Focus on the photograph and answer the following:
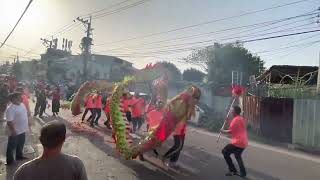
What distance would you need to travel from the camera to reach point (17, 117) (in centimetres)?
935

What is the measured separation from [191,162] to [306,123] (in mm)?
5936

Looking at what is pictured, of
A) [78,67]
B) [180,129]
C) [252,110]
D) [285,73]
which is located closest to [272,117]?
[252,110]

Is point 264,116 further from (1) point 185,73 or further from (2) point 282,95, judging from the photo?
(1) point 185,73

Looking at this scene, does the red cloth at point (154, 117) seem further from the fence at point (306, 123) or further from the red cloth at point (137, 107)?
the fence at point (306, 123)

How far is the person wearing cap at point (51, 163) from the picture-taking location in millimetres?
3494

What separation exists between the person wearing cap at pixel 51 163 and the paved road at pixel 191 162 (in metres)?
5.40

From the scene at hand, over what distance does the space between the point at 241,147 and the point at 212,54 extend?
41.5 meters

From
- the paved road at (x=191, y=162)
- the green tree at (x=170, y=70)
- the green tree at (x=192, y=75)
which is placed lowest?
the paved road at (x=191, y=162)

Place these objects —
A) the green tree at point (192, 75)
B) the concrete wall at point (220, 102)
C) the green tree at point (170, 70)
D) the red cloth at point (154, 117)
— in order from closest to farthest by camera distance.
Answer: the red cloth at point (154, 117) → the green tree at point (170, 70) → the concrete wall at point (220, 102) → the green tree at point (192, 75)

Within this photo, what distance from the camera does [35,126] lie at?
58.0 feet

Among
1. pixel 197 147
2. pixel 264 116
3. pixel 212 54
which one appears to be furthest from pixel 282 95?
pixel 212 54

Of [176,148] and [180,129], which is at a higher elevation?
[180,129]

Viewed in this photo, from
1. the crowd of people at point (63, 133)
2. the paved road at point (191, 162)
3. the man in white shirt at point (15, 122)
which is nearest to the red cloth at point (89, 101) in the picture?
the crowd of people at point (63, 133)

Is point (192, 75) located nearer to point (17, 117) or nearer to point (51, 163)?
point (17, 117)
